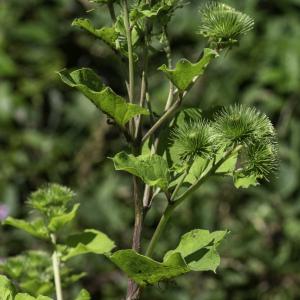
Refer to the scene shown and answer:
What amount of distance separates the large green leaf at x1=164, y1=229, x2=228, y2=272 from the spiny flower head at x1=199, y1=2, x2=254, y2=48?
28 centimetres

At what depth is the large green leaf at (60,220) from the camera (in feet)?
4.32

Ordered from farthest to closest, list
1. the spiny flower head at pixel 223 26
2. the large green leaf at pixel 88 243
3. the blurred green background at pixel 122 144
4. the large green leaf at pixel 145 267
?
the blurred green background at pixel 122 144, the large green leaf at pixel 88 243, the spiny flower head at pixel 223 26, the large green leaf at pixel 145 267

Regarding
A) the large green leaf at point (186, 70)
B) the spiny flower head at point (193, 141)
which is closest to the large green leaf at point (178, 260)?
the spiny flower head at point (193, 141)

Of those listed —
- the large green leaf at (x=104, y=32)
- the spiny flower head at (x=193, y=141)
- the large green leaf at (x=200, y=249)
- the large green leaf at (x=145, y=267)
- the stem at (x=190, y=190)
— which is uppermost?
the large green leaf at (x=104, y=32)

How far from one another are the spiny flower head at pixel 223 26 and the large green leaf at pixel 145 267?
338 millimetres

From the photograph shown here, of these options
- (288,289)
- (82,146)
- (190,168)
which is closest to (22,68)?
(82,146)

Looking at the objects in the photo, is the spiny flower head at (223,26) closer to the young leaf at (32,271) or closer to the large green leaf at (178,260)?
the large green leaf at (178,260)

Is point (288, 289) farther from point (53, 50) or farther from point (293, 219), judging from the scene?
point (53, 50)

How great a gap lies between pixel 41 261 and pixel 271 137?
0.52 m

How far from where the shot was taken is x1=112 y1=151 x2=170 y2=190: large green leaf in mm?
1063

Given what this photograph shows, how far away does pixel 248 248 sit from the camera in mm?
3180

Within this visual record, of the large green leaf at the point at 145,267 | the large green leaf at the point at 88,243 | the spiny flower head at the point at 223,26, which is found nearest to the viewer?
the large green leaf at the point at 145,267

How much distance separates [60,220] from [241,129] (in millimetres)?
399

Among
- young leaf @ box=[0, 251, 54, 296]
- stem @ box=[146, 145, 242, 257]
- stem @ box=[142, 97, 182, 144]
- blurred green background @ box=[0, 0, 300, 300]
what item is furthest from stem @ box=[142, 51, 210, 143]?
blurred green background @ box=[0, 0, 300, 300]
